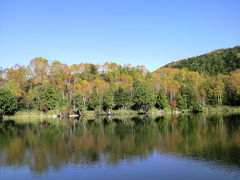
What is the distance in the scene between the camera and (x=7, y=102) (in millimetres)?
69625

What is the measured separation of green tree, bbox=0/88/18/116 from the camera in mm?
69250

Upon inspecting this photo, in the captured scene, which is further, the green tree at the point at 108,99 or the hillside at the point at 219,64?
the hillside at the point at 219,64

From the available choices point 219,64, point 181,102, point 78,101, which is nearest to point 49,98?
point 78,101

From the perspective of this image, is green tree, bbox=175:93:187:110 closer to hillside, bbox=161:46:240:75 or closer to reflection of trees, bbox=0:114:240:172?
hillside, bbox=161:46:240:75

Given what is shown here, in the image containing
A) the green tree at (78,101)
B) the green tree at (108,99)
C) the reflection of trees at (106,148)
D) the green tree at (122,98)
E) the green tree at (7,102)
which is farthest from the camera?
the green tree at (122,98)

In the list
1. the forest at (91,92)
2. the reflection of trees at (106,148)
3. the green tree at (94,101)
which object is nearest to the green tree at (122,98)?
the forest at (91,92)

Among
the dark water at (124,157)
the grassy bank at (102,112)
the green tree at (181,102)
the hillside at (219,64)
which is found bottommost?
the dark water at (124,157)

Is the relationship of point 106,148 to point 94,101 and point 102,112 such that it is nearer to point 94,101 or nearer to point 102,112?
point 94,101

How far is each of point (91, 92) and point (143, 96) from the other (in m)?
16.5

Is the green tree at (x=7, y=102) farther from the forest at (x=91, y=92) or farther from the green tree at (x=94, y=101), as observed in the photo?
the green tree at (x=94, y=101)

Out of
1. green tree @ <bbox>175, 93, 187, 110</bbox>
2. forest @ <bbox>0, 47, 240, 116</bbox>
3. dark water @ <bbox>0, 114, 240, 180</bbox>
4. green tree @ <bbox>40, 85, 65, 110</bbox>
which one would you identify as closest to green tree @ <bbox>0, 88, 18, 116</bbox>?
forest @ <bbox>0, 47, 240, 116</bbox>

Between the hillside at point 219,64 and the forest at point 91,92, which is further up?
the hillside at point 219,64

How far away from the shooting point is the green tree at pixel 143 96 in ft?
277

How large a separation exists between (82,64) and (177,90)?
123 feet
